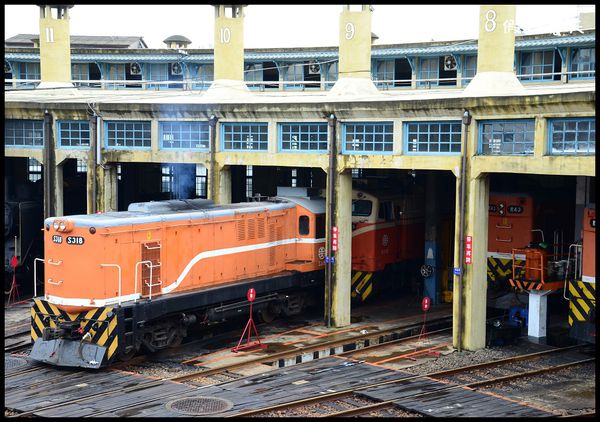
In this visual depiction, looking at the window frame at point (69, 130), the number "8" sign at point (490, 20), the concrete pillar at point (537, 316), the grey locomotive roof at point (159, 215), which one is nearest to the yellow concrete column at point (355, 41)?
A: the number "8" sign at point (490, 20)

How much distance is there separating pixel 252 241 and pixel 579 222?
29.8 ft

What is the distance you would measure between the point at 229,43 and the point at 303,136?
5069 millimetres

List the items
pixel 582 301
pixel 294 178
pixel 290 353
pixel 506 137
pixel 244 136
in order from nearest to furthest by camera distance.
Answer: pixel 506 137 < pixel 290 353 < pixel 582 301 < pixel 244 136 < pixel 294 178

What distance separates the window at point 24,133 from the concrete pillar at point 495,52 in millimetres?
13607

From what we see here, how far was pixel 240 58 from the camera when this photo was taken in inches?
987

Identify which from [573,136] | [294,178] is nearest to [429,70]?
[294,178]

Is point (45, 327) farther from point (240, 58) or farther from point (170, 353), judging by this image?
point (240, 58)

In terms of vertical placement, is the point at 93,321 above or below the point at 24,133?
below

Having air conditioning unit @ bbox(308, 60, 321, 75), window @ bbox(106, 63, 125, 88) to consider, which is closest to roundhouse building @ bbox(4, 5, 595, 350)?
air conditioning unit @ bbox(308, 60, 321, 75)

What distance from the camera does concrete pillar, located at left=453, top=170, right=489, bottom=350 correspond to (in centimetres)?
1838

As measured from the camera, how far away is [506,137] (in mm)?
17828

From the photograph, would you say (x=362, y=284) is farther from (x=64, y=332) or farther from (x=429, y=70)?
(x=429, y=70)

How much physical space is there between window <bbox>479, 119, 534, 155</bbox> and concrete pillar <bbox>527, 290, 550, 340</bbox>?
416 centimetres

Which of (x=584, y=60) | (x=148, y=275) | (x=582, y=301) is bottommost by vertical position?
(x=582, y=301)
